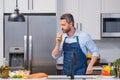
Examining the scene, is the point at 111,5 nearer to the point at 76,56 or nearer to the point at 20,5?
the point at 20,5

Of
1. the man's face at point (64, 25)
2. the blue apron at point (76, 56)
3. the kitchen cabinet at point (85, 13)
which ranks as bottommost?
the blue apron at point (76, 56)

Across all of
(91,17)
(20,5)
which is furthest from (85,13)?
(20,5)

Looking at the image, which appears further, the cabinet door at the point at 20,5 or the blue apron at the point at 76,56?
the cabinet door at the point at 20,5

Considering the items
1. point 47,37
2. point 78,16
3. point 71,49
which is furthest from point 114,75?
point 78,16

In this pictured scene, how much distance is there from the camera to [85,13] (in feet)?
18.6

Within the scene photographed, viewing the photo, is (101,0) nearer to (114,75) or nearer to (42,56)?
(42,56)

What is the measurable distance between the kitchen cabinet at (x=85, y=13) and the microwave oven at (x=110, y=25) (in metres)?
0.11

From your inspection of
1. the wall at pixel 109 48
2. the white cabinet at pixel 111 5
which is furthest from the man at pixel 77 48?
the wall at pixel 109 48

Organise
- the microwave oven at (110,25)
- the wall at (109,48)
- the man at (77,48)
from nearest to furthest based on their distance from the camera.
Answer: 1. the man at (77,48)
2. the microwave oven at (110,25)
3. the wall at (109,48)

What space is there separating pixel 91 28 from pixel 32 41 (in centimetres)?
115

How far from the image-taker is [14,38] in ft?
17.2

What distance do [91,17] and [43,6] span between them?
3.03ft

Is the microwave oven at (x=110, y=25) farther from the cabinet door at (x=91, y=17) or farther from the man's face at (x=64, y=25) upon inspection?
the man's face at (x=64, y=25)

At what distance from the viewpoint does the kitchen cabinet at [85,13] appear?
5676 millimetres
